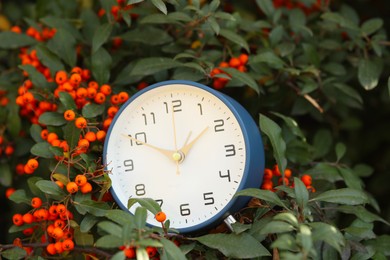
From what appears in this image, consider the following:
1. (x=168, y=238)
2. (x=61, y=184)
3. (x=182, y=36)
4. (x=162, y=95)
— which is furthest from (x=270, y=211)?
(x=182, y=36)

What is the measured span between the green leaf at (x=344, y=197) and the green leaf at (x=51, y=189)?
592 millimetres

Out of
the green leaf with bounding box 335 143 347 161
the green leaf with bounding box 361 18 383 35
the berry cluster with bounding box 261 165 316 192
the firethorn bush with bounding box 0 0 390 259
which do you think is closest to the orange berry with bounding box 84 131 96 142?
the firethorn bush with bounding box 0 0 390 259

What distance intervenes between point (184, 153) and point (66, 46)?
1.84 ft

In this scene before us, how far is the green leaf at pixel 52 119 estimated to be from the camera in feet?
5.62

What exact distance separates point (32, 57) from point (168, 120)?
574 mm

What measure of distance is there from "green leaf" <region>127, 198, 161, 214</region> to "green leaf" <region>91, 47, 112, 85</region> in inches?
18.4

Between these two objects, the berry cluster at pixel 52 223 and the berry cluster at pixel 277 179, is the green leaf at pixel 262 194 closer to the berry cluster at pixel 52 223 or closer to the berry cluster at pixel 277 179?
the berry cluster at pixel 277 179

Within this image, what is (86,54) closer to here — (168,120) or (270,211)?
(168,120)

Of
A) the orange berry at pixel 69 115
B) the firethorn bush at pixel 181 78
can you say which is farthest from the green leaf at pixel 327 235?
the orange berry at pixel 69 115

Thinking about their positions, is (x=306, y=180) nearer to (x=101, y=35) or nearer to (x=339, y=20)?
(x=339, y=20)

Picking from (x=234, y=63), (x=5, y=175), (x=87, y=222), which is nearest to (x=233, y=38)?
(x=234, y=63)

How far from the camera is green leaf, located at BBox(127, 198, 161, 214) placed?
1452mm

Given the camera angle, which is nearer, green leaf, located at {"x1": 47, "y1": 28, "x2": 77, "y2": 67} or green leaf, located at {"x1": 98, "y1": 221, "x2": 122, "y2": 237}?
green leaf, located at {"x1": 98, "y1": 221, "x2": 122, "y2": 237}

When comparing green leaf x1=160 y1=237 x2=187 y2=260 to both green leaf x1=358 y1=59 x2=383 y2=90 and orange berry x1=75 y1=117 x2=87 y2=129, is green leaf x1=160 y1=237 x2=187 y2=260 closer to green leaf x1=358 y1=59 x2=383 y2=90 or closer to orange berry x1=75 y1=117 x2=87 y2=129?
orange berry x1=75 y1=117 x2=87 y2=129
